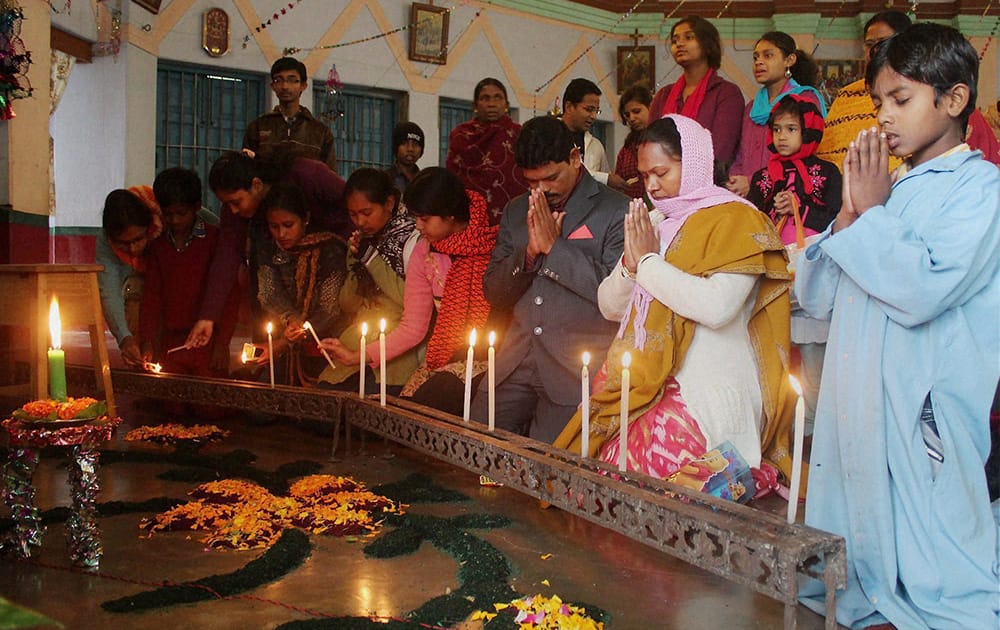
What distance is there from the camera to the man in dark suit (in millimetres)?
3219

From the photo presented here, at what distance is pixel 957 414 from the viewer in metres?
1.90

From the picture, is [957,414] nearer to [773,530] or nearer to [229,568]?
[773,530]

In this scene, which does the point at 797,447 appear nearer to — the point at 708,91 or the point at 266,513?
the point at 266,513

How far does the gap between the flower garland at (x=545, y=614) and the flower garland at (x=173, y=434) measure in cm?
→ 241

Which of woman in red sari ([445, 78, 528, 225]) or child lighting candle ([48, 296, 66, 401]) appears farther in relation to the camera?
woman in red sari ([445, 78, 528, 225])

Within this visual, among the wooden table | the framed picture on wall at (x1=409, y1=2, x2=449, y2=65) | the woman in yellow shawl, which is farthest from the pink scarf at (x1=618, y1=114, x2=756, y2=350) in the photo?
the framed picture on wall at (x1=409, y1=2, x2=449, y2=65)

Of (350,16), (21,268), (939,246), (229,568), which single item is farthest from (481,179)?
(350,16)

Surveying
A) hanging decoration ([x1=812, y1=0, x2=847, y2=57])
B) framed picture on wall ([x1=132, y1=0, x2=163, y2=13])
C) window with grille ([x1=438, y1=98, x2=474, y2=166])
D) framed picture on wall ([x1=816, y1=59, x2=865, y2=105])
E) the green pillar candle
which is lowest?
the green pillar candle

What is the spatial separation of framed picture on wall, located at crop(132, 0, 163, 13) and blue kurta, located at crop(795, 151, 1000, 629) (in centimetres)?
758

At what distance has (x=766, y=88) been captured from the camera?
4.44 m

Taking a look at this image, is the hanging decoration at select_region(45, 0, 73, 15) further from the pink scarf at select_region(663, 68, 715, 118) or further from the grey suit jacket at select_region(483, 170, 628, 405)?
the grey suit jacket at select_region(483, 170, 628, 405)

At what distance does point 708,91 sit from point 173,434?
3.07 metres

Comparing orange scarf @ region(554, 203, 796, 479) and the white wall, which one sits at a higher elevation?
the white wall

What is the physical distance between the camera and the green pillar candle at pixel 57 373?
221 centimetres
